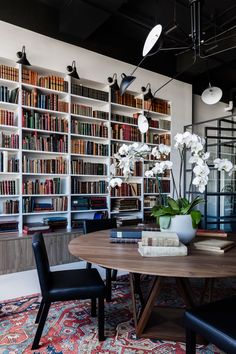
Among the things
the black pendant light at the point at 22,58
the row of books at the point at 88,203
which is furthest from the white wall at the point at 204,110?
the black pendant light at the point at 22,58

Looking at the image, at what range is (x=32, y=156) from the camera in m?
3.53

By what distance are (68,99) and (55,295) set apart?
8.21 ft

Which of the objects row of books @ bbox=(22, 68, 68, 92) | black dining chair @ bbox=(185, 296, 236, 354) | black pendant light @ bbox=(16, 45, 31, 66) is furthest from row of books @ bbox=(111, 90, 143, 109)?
black dining chair @ bbox=(185, 296, 236, 354)

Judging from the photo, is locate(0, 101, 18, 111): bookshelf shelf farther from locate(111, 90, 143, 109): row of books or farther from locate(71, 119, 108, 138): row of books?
locate(111, 90, 143, 109): row of books

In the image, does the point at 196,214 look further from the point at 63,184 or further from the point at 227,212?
the point at 227,212

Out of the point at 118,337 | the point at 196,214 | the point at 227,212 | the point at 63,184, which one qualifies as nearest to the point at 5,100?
the point at 63,184

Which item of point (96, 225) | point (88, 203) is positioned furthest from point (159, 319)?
point (88, 203)

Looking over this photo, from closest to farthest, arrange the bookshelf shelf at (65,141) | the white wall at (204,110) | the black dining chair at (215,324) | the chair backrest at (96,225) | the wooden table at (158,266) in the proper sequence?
the black dining chair at (215,324) < the wooden table at (158,266) < the chair backrest at (96,225) < the bookshelf shelf at (65,141) < the white wall at (204,110)

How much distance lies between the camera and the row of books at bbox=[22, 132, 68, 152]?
331cm

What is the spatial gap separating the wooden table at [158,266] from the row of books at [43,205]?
1.22m

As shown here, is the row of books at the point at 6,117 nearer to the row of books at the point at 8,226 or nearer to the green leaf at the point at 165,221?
Result: the row of books at the point at 8,226

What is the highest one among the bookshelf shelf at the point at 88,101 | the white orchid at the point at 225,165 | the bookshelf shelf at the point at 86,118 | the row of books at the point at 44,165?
the bookshelf shelf at the point at 88,101

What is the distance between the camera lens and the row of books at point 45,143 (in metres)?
3.31

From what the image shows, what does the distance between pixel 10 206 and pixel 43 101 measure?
134 cm
